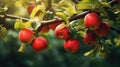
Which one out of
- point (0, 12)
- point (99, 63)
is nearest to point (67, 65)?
point (99, 63)

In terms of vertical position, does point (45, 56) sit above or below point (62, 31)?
below

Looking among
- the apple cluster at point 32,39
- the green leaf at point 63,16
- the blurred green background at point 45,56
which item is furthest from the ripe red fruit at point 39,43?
the blurred green background at point 45,56

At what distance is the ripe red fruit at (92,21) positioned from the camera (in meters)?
1.75

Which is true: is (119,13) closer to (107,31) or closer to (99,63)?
(107,31)

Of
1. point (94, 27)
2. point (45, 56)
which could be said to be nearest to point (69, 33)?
point (94, 27)

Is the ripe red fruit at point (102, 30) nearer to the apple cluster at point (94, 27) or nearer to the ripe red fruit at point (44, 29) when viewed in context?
the apple cluster at point (94, 27)

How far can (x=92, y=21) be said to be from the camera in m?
1.76

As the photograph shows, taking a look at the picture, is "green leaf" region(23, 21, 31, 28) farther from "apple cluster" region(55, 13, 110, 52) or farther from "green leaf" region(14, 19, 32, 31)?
"apple cluster" region(55, 13, 110, 52)

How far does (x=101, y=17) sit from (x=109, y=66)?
215 inches

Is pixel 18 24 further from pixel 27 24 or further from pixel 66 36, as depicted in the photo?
pixel 66 36

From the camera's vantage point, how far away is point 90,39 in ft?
6.16

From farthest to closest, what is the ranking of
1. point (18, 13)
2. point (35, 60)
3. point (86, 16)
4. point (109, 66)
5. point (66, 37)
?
point (109, 66), point (35, 60), point (18, 13), point (66, 37), point (86, 16)

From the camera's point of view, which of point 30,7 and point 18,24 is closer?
point 18,24

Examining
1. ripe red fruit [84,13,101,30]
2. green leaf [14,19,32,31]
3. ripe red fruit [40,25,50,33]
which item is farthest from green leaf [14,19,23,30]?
ripe red fruit [84,13,101,30]
